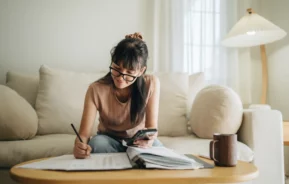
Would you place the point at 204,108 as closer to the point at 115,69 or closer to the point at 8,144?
the point at 115,69

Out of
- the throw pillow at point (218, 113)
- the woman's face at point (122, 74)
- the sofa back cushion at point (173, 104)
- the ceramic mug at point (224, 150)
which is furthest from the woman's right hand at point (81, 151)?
the sofa back cushion at point (173, 104)

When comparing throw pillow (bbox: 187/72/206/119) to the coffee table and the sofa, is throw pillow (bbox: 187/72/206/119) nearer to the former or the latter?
the sofa

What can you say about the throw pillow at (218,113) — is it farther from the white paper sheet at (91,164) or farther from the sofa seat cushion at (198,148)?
the white paper sheet at (91,164)

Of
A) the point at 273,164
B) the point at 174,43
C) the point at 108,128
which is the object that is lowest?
the point at 273,164

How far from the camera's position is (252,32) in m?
2.50

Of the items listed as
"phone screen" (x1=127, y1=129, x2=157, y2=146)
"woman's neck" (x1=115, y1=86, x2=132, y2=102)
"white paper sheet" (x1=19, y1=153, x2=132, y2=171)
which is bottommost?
"white paper sheet" (x1=19, y1=153, x2=132, y2=171)

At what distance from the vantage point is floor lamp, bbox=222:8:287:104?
2.42 metres

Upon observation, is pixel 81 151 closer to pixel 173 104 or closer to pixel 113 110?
pixel 113 110

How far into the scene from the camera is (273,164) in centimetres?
176

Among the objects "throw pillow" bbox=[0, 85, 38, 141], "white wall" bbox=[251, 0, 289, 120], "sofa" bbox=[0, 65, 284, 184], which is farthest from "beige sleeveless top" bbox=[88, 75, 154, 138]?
"white wall" bbox=[251, 0, 289, 120]

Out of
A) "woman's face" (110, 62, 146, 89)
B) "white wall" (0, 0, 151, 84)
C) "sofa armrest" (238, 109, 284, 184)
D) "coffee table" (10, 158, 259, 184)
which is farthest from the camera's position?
"white wall" (0, 0, 151, 84)

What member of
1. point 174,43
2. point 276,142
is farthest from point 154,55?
point 276,142

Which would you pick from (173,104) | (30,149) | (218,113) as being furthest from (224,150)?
(173,104)

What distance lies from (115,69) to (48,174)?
549 millimetres
